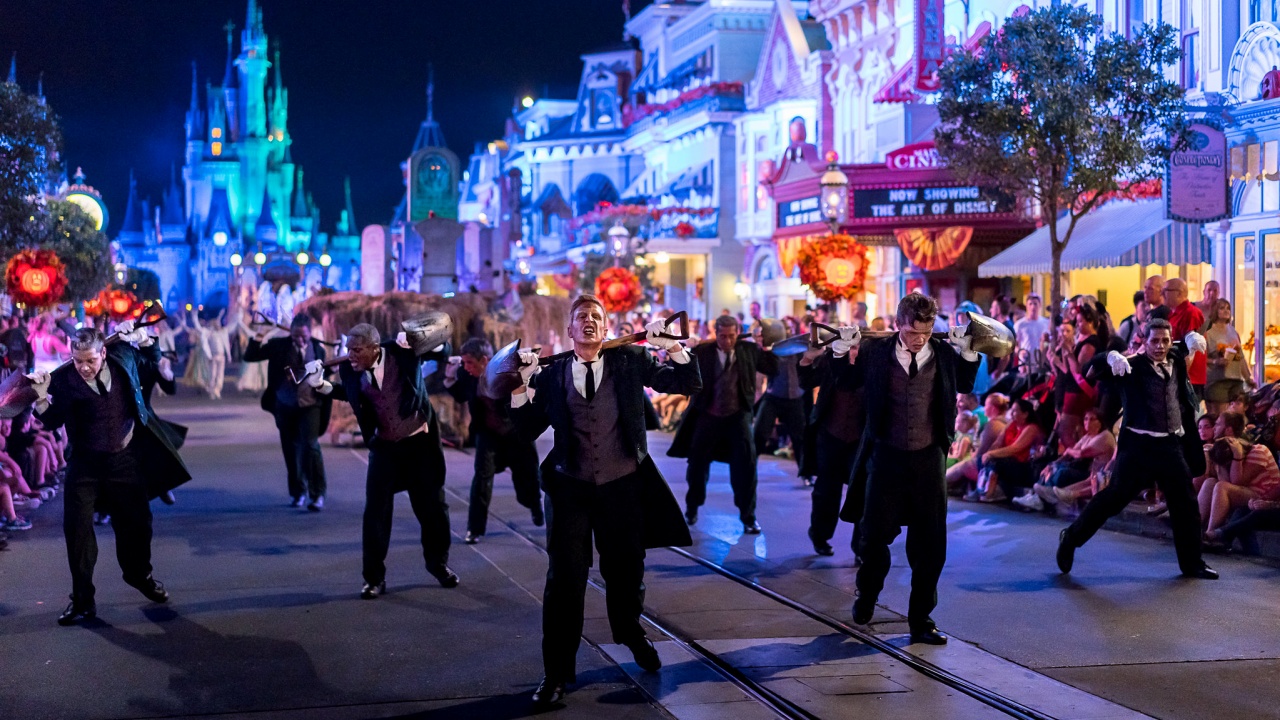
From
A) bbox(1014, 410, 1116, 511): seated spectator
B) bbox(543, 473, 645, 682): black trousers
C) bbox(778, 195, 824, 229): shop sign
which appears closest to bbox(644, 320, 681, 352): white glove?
bbox(543, 473, 645, 682): black trousers

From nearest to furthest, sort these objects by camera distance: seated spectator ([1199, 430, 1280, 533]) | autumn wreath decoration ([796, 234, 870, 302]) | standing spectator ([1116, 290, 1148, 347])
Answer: seated spectator ([1199, 430, 1280, 533]), standing spectator ([1116, 290, 1148, 347]), autumn wreath decoration ([796, 234, 870, 302])

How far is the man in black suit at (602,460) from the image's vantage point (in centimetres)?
685

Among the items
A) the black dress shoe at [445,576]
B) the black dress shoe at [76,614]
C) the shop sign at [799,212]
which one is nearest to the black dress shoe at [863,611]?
the black dress shoe at [445,576]

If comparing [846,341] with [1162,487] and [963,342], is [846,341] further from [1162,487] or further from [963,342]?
[1162,487]

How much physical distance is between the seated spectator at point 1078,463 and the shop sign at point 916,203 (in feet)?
40.2

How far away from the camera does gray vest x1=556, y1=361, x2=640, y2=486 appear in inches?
271

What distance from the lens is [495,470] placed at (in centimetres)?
1169

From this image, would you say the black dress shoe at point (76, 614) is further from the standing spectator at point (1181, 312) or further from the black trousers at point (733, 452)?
the standing spectator at point (1181, 312)

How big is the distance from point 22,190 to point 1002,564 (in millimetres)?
17870

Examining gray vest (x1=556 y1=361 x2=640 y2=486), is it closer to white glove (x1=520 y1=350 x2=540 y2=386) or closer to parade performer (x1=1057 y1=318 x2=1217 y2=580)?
white glove (x1=520 y1=350 x2=540 y2=386)

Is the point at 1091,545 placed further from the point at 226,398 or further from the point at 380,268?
the point at 226,398

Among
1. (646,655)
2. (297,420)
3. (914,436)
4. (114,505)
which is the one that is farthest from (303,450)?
(914,436)

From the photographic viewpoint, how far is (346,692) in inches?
258

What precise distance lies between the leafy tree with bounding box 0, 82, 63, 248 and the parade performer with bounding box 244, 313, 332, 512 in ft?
33.6
